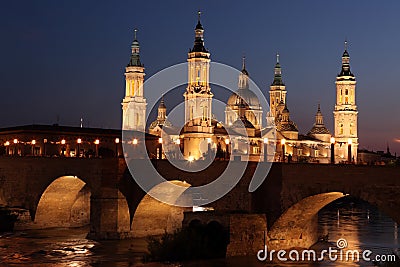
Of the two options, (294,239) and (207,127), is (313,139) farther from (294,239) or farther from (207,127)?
(294,239)

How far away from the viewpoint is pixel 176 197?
143 ft

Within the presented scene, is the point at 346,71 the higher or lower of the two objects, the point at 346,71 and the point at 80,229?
the higher

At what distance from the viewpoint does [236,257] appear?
32625mm

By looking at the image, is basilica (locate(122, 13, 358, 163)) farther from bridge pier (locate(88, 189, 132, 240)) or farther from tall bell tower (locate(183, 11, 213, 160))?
bridge pier (locate(88, 189, 132, 240))

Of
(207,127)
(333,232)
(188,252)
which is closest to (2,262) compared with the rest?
(188,252)

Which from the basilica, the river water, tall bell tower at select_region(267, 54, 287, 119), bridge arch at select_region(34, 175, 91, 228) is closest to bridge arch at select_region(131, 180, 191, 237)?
the river water

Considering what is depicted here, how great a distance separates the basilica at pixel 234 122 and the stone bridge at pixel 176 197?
1309 inches

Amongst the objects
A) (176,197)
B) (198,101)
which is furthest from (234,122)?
(176,197)

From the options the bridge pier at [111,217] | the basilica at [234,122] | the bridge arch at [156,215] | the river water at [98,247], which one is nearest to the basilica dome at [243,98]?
the basilica at [234,122]

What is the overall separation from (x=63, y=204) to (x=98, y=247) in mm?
12060

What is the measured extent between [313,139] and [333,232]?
56.5m

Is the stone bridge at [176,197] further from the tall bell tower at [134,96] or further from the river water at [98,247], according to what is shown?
the tall bell tower at [134,96]

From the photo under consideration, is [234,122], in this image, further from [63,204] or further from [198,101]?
[63,204]

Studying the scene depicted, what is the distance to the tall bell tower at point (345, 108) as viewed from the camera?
330 ft
